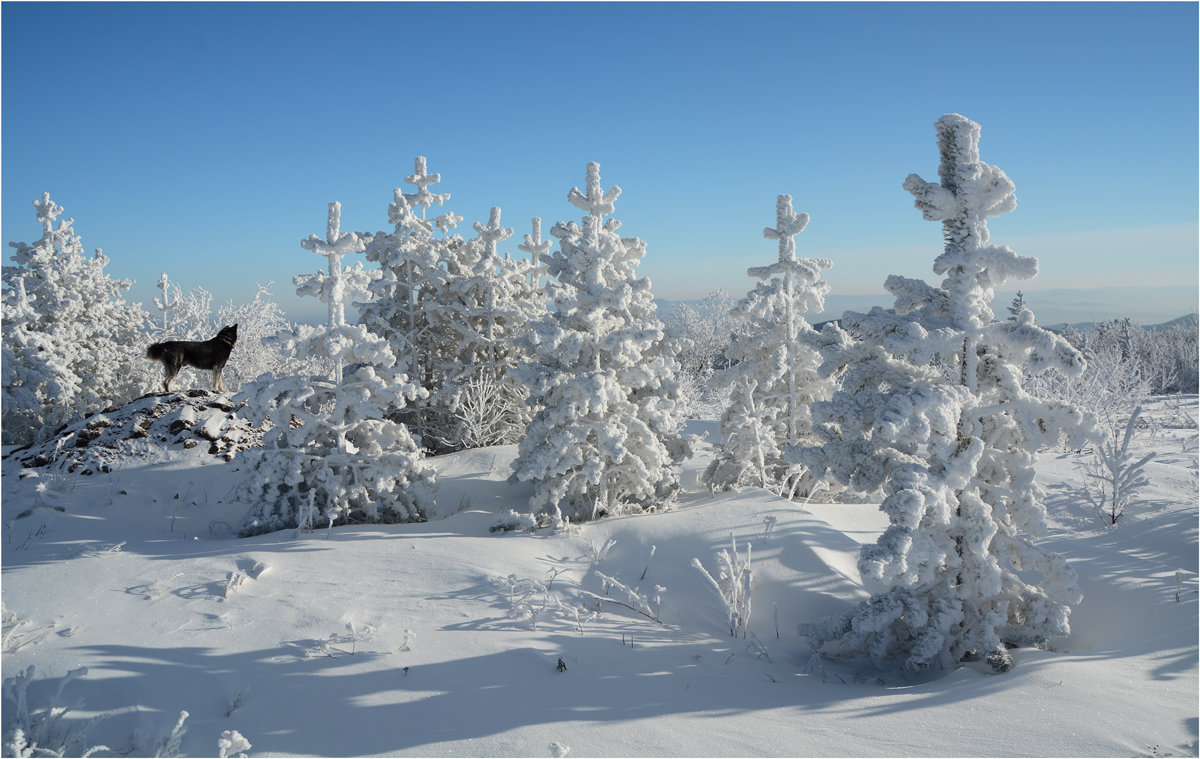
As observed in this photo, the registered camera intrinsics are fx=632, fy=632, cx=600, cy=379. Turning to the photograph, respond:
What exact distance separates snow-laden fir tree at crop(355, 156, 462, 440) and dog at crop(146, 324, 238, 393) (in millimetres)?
2729

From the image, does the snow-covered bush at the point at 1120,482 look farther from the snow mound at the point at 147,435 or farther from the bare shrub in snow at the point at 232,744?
the snow mound at the point at 147,435

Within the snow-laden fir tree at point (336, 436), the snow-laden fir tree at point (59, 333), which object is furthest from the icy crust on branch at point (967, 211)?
the snow-laden fir tree at point (59, 333)

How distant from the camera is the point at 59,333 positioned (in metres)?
14.5

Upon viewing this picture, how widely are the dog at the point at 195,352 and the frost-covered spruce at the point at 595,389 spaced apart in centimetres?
789

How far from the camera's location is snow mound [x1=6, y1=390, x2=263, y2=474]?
1091 cm

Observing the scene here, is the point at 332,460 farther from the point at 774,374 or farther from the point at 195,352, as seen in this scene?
the point at 195,352

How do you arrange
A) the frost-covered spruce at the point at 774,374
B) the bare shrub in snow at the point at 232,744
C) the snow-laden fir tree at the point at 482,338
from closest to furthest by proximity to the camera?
the bare shrub in snow at the point at 232,744 → the frost-covered spruce at the point at 774,374 → the snow-laden fir tree at the point at 482,338

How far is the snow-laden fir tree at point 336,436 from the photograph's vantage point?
7766 mm

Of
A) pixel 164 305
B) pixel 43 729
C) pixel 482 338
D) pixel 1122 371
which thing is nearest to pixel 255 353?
pixel 164 305

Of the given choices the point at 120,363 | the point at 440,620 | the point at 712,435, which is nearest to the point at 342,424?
the point at 440,620

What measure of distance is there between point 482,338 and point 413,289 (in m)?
1.88

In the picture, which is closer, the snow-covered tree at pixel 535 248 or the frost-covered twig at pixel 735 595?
the frost-covered twig at pixel 735 595

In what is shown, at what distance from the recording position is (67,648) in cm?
465

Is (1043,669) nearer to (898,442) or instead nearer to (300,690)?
(898,442)
